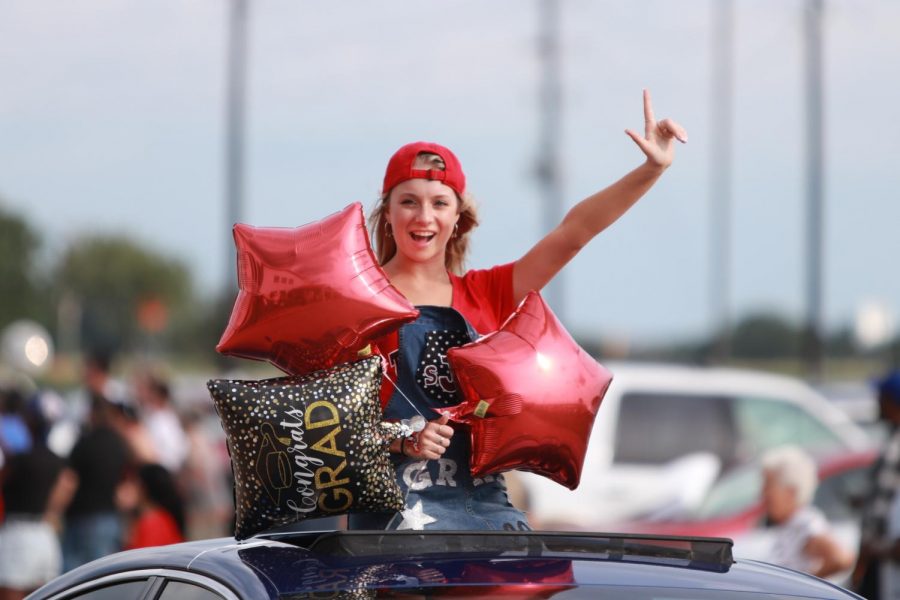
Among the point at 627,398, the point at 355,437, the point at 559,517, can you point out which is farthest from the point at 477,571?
the point at 627,398

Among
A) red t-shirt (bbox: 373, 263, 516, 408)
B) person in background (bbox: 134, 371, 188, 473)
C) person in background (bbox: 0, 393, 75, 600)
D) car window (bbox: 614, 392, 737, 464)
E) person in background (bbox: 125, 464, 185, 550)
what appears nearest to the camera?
red t-shirt (bbox: 373, 263, 516, 408)

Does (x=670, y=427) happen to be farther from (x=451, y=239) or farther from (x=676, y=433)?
(x=451, y=239)

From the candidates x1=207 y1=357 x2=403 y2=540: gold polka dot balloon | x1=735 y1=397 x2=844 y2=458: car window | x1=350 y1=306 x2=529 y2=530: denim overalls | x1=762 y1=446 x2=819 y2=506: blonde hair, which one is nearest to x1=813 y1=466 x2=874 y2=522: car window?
x1=762 y1=446 x2=819 y2=506: blonde hair

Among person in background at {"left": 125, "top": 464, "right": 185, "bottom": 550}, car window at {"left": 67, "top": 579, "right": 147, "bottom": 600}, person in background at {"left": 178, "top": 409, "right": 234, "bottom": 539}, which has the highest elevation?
car window at {"left": 67, "top": 579, "right": 147, "bottom": 600}

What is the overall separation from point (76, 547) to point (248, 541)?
25.8 feet

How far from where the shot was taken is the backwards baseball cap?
4.41 m

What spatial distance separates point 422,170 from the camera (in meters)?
4.40

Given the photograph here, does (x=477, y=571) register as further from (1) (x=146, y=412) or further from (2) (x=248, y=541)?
(1) (x=146, y=412)

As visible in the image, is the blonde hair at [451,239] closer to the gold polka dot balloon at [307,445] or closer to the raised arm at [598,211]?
the raised arm at [598,211]

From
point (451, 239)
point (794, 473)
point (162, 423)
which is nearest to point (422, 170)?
point (451, 239)

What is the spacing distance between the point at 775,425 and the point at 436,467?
1038 cm

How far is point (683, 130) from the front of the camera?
437 centimetres

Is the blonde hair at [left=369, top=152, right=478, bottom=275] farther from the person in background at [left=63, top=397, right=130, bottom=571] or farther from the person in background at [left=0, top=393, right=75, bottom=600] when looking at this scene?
the person in background at [left=63, top=397, right=130, bottom=571]

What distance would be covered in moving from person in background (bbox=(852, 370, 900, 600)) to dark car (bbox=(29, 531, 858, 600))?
13.3 feet
